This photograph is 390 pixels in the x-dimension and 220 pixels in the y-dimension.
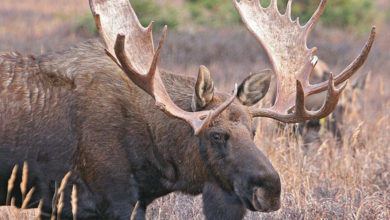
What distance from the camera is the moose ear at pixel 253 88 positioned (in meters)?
4.83

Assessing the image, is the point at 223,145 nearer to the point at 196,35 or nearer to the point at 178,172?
the point at 178,172

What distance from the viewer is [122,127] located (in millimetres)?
4598

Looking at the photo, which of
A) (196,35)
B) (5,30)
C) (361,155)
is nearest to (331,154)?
(361,155)

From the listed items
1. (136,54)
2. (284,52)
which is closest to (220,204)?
(136,54)

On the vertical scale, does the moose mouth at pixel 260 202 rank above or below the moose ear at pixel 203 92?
below

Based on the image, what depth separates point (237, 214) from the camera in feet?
14.6

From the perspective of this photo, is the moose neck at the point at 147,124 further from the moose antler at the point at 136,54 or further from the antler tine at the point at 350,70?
the antler tine at the point at 350,70

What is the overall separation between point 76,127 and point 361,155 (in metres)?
3.65

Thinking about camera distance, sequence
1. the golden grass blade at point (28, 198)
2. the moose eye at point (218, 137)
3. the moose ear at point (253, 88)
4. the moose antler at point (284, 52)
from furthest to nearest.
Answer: the moose antler at point (284, 52) → the moose ear at point (253, 88) → the moose eye at point (218, 137) → the golden grass blade at point (28, 198)

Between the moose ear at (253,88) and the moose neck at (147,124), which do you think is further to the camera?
the moose ear at (253,88)

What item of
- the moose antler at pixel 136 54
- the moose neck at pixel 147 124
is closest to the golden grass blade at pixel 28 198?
the moose neck at pixel 147 124

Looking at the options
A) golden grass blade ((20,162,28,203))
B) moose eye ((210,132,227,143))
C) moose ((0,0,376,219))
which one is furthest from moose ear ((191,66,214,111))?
golden grass blade ((20,162,28,203))

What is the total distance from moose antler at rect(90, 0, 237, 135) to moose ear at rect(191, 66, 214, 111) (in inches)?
4.5

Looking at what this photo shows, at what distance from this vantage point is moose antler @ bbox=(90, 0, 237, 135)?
426 centimetres
